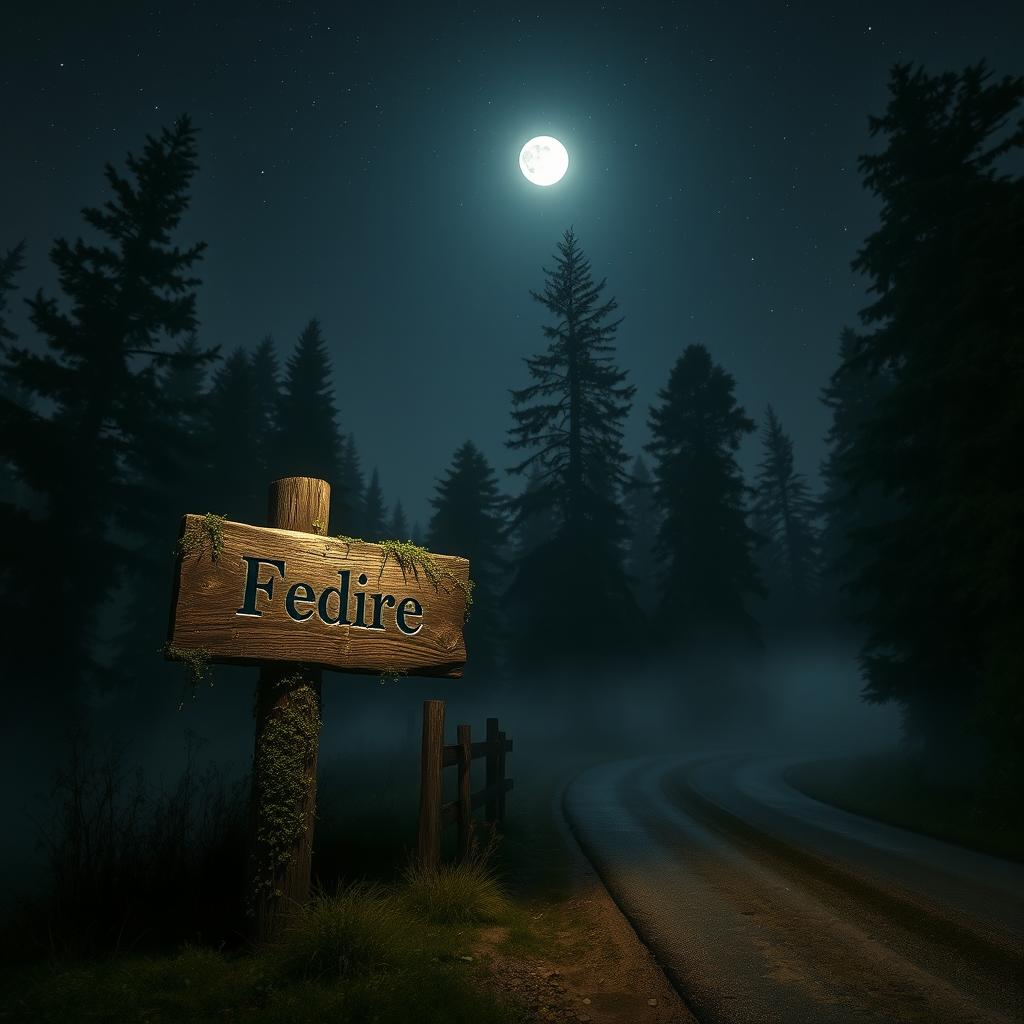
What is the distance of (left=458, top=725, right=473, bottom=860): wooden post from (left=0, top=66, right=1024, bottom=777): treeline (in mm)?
8953

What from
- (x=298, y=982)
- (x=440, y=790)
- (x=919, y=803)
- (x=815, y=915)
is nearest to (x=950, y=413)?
(x=919, y=803)

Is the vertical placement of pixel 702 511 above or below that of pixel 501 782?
above

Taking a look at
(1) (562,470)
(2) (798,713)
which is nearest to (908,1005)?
(1) (562,470)

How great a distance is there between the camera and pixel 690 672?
31422 millimetres

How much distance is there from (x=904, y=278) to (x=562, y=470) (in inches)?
680

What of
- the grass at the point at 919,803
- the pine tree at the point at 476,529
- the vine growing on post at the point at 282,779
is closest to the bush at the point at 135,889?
the vine growing on post at the point at 282,779

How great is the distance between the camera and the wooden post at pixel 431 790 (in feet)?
18.2

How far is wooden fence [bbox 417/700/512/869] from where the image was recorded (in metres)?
5.61

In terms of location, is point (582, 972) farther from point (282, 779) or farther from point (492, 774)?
point (492, 774)

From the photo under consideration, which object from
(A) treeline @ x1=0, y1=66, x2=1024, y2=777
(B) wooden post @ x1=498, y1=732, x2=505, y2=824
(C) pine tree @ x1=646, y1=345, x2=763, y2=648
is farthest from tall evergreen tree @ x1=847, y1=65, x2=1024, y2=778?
(C) pine tree @ x1=646, y1=345, x2=763, y2=648

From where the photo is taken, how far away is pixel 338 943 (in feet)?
12.4

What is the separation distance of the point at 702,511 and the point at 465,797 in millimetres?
28392

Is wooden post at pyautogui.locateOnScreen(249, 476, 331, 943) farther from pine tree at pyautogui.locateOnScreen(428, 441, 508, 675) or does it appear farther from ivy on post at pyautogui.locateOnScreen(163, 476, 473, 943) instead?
pine tree at pyautogui.locateOnScreen(428, 441, 508, 675)

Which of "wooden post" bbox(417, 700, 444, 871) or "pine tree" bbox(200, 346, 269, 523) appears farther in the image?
"pine tree" bbox(200, 346, 269, 523)
